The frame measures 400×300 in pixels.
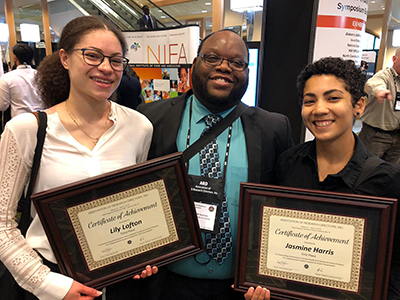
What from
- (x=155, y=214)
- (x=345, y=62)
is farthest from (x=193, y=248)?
(x=345, y=62)

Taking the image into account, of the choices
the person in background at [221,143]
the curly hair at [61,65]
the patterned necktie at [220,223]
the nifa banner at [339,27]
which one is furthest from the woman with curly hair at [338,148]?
the nifa banner at [339,27]

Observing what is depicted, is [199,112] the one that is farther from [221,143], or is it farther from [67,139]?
[67,139]

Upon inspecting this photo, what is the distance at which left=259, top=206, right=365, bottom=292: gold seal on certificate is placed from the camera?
1.14 metres

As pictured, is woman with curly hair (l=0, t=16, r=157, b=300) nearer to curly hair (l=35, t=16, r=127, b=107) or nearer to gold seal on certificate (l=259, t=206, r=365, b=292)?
curly hair (l=35, t=16, r=127, b=107)

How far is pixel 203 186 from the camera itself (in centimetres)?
144

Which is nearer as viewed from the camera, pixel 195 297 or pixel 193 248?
pixel 193 248

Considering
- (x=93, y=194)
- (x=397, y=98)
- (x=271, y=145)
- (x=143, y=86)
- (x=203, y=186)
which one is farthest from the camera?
(x=143, y=86)

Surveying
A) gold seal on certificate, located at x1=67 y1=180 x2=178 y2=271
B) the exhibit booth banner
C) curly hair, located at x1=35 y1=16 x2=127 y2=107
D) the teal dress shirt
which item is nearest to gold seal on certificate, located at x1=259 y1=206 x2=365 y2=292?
the teal dress shirt

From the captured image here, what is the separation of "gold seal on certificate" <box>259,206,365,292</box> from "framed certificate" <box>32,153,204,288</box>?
340 millimetres

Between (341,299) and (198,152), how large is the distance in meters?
0.87

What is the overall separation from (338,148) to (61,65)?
1348 mm

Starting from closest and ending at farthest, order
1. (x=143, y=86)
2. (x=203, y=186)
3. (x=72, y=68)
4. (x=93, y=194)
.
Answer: (x=93, y=194) → (x=72, y=68) → (x=203, y=186) → (x=143, y=86)

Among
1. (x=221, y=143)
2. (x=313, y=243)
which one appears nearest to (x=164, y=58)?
(x=221, y=143)

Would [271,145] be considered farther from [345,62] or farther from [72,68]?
[72,68]
